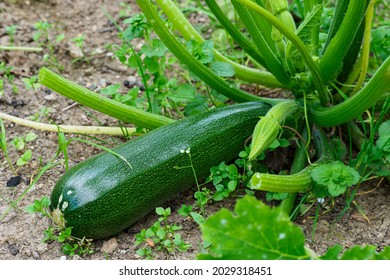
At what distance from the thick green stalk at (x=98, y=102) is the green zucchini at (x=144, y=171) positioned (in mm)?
101

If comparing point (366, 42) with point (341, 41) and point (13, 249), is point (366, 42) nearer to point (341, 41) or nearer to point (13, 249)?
point (341, 41)

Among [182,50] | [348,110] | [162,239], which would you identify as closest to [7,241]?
[162,239]

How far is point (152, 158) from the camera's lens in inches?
104

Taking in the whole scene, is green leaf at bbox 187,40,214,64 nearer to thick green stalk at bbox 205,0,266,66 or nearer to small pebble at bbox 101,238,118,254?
thick green stalk at bbox 205,0,266,66

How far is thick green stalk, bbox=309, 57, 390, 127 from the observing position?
7.63 ft

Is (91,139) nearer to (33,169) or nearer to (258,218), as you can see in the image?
(33,169)

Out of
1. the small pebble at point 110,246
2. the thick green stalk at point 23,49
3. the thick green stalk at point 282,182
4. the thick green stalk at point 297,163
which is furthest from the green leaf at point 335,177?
the thick green stalk at point 23,49

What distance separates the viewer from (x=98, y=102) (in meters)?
2.74

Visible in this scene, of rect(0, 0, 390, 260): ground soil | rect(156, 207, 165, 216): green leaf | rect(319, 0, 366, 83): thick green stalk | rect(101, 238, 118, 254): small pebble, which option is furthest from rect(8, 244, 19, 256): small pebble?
rect(319, 0, 366, 83): thick green stalk

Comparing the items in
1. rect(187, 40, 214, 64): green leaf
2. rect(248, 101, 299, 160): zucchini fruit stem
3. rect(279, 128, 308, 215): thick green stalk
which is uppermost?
rect(187, 40, 214, 64): green leaf

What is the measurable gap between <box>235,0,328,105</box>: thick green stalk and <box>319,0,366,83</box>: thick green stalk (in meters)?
0.05

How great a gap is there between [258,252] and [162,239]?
28.6 inches

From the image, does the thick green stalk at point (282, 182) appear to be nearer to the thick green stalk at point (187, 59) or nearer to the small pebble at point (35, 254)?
the thick green stalk at point (187, 59)

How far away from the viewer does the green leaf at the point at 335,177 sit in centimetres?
250
